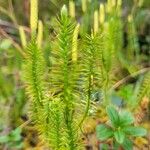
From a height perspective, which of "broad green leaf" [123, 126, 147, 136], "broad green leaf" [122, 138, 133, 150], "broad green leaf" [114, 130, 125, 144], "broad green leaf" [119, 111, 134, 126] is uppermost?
"broad green leaf" [119, 111, 134, 126]

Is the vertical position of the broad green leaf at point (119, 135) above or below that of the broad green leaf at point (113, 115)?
below

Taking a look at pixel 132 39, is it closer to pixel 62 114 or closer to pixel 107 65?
Result: pixel 107 65

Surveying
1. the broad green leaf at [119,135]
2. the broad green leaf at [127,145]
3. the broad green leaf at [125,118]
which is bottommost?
the broad green leaf at [127,145]

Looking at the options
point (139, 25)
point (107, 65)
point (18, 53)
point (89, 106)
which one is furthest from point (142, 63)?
point (89, 106)

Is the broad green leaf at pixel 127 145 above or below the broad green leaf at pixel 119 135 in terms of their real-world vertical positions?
below
